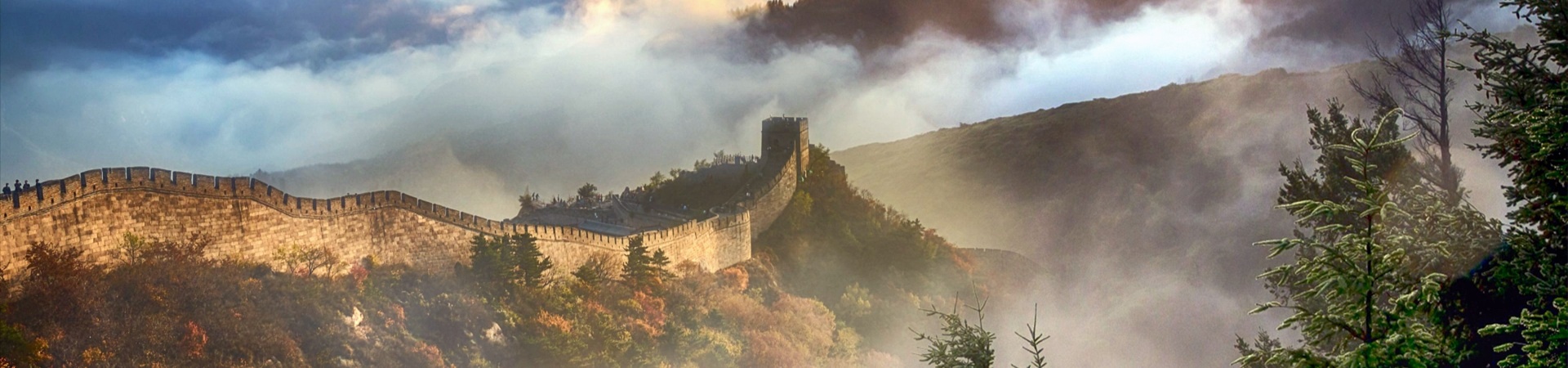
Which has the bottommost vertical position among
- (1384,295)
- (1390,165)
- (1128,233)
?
(1384,295)

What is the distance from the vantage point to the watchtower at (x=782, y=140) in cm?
5244

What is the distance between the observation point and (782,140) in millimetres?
52625

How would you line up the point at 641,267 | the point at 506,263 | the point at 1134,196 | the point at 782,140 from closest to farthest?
the point at 506,263, the point at 641,267, the point at 782,140, the point at 1134,196

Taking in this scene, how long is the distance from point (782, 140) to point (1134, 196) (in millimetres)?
19597

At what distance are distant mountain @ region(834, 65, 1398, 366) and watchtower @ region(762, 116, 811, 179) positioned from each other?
13096 mm

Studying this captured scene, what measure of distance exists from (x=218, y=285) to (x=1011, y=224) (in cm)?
4613

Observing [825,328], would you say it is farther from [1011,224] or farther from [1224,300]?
[1011,224]

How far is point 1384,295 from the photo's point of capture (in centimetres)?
1952

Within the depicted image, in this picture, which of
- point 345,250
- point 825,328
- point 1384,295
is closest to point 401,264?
point 345,250

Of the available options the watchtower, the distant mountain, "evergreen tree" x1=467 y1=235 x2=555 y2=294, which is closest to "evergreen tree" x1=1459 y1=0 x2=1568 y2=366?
"evergreen tree" x1=467 y1=235 x2=555 y2=294

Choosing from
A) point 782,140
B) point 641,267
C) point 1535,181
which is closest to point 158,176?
point 641,267

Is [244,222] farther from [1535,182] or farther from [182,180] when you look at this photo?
[1535,182]

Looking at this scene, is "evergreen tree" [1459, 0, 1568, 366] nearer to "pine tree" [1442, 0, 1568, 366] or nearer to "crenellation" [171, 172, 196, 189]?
"pine tree" [1442, 0, 1568, 366]

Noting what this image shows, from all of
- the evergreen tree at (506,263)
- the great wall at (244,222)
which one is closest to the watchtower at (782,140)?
the great wall at (244,222)
